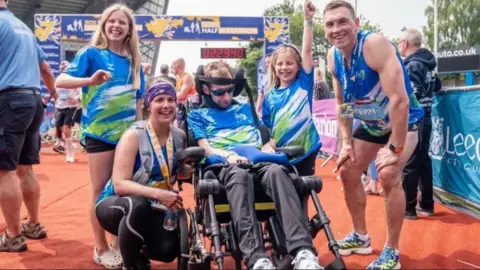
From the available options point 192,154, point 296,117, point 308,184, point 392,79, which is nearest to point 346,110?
point 296,117

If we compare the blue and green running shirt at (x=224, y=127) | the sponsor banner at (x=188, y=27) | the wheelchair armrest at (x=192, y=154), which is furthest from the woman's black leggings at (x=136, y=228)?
the sponsor banner at (x=188, y=27)

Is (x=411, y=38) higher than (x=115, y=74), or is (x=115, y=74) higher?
(x=411, y=38)

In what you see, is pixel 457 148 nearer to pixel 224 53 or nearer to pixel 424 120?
pixel 424 120

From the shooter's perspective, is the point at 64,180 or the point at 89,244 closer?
the point at 89,244

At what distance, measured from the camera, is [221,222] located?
9.69 feet

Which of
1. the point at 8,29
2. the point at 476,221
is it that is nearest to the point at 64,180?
the point at 8,29

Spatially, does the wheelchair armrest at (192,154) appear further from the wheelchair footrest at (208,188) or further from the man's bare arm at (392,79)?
the man's bare arm at (392,79)

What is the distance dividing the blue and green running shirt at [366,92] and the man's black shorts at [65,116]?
741cm

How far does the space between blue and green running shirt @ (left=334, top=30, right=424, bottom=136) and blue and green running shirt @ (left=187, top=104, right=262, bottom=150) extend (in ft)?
2.45

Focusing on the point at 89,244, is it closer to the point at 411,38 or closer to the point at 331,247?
the point at 331,247

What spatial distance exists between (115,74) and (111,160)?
61 centimetres

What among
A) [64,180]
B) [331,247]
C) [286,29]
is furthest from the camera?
[286,29]

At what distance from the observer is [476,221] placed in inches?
187

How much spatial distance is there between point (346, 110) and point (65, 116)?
762 centimetres
